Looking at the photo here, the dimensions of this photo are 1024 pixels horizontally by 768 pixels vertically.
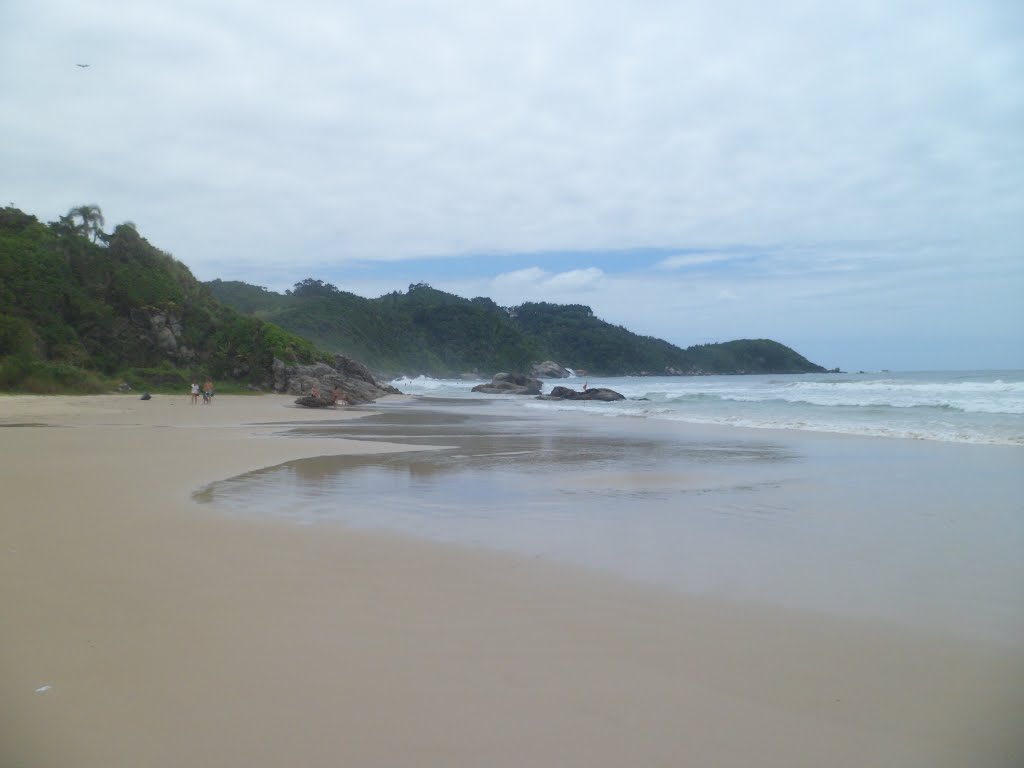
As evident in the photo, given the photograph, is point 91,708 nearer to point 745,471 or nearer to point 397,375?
point 745,471

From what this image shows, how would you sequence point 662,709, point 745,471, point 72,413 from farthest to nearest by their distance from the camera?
point 72,413 → point 745,471 → point 662,709

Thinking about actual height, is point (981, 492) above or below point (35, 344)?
below

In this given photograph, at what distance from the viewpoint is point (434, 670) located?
10.6ft

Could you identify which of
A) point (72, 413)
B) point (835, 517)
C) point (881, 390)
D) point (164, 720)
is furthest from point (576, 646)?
point (881, 390)

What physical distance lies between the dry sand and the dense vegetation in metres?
27.6

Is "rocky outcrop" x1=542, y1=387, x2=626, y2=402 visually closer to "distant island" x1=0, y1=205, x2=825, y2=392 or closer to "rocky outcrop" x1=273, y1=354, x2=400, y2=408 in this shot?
"rocky outcrop" x1=273, y1=354, x2=400, y2=408

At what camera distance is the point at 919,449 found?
1276 cm

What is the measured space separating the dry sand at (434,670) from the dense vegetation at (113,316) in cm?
2757

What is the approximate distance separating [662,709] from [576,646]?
2.34 feet

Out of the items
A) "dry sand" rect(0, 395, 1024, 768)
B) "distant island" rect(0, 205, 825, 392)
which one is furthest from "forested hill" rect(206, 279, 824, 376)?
"dry sand" rect(0, 395, 1024, 768)

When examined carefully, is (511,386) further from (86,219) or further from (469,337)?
(469,337)

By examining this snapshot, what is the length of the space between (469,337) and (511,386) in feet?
197

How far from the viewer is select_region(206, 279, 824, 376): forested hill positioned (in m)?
90.3

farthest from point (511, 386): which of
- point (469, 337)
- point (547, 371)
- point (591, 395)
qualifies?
point (469, 337)
